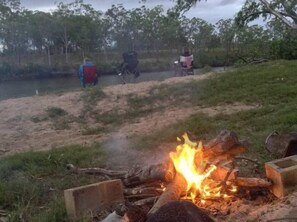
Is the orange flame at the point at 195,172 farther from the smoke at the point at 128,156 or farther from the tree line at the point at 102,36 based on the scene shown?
the tree line at the point at 102,36


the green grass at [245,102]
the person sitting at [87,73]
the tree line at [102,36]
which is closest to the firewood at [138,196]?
the green grass at [245,102]

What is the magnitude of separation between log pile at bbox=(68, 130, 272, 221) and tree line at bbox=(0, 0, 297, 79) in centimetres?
4319

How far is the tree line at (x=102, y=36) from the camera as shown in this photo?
163 ft

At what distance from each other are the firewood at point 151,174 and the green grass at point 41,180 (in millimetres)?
749

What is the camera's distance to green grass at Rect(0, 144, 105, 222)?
174 inches

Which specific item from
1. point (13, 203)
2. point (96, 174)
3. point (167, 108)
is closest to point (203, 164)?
point (96, 174)

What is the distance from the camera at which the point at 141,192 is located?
177 inches

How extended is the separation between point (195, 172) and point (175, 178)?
0.22 metres

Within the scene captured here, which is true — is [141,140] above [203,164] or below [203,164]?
below

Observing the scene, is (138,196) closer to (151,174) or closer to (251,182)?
(151,174)

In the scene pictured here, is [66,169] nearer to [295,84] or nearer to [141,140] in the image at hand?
[141,140]

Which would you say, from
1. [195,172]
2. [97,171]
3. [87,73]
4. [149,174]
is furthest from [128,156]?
[87,73]

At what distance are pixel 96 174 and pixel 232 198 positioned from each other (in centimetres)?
199

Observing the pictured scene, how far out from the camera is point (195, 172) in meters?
4.27
